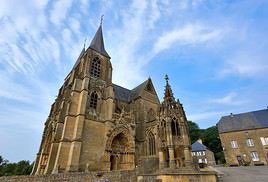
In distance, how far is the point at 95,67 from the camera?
19953 mm

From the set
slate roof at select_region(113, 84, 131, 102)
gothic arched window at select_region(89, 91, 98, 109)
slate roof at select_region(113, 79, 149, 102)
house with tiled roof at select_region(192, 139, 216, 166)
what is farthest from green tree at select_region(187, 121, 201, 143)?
gothic arched window at select_region(89, 91, 98, 109)

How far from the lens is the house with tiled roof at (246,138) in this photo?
2352 cm

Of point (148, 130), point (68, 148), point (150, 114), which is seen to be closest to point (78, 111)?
point (68, 148)

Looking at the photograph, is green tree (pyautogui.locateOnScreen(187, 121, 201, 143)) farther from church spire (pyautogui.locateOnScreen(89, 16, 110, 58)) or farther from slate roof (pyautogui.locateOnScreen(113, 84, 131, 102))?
church spire (pyautogui.locateOnScreen(89, 16, 110, 58))

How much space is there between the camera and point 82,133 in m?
14.5

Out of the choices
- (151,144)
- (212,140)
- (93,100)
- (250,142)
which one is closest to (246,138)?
(250,142)

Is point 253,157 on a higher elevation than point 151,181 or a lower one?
higher

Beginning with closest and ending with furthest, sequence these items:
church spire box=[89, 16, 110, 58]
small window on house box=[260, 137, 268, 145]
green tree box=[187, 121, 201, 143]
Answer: church spire box=[89, 16, 110, 58] → small window on house box=[260, 137, 268, 145] → green tree box=[187, 121, 201, 143]

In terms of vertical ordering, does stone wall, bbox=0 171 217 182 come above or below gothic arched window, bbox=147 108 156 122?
below

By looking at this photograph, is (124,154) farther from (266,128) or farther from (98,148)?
(266,128)

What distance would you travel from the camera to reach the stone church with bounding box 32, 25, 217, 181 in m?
10.6

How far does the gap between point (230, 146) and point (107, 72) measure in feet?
79.3

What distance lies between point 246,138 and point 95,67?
2679cm

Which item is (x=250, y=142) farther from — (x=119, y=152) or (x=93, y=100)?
(x=93, y=100)
